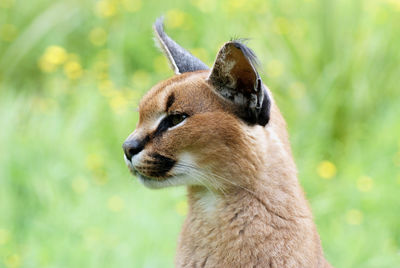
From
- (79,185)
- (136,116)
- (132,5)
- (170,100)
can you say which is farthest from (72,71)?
(170,100)

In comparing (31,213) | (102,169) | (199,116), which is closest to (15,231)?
(31,213)

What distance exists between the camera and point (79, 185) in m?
5.26

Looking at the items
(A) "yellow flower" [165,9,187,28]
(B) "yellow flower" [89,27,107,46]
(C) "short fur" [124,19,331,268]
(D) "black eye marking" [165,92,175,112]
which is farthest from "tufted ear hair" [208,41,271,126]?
(B) "yellow flower" [89,27,107,46]

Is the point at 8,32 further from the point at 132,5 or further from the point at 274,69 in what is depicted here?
the point at 274,69

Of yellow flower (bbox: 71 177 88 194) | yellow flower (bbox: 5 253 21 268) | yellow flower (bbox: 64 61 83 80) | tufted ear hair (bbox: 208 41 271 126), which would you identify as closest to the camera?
tufted ear hair (bbox: 208 41 271 126)

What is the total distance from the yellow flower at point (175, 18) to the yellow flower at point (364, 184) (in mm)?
2571

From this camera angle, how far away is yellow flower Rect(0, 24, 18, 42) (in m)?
7.04

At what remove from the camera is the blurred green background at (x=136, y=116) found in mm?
4789

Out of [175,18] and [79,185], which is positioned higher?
[175,18]

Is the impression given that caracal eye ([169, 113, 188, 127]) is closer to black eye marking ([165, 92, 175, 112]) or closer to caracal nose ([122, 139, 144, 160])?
black eye marking ([165, 92, 175, 112])

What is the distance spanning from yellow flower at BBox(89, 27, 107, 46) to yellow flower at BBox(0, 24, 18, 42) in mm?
719

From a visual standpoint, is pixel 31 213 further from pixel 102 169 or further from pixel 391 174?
pixel 391 174

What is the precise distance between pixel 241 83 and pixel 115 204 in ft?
7.99

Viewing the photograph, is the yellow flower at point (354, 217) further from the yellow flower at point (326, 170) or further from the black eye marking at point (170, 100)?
the black eye marking at point (170, 100)
